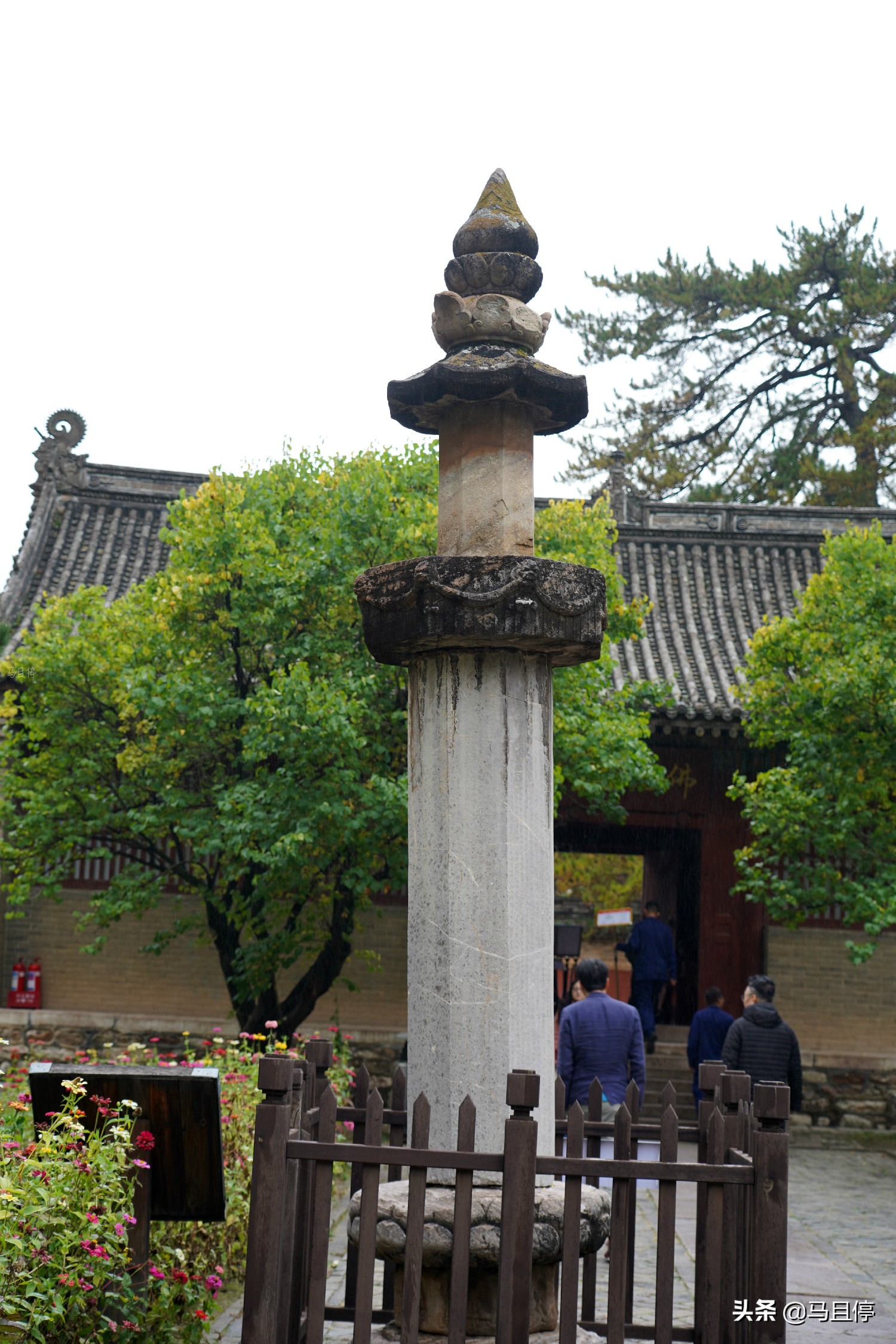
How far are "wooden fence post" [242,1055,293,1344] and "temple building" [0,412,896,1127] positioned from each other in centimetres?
939

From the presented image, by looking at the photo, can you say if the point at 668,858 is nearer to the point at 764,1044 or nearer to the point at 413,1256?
the point at 764,1044

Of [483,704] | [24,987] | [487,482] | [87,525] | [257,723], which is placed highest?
[87,525]

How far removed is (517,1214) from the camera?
372cm

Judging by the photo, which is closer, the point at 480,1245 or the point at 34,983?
the point at 480,1245

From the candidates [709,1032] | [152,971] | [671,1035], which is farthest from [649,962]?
[152,971]

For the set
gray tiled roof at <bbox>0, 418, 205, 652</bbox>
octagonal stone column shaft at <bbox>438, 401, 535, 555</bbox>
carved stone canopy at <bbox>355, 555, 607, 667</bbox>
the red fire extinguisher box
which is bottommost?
the red fire extinguisher box

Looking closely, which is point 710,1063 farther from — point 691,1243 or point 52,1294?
point 691,1243

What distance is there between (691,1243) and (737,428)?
18825 millimetres

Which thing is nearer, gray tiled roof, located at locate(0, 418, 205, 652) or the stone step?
the stone step

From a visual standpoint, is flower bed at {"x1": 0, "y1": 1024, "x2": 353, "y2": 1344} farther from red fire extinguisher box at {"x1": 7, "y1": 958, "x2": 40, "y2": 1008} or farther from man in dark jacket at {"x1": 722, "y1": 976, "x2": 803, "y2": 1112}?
red fire extinguisher box at {"x1": 7, "y1": 958, "x2": 40, "y2": 1008}

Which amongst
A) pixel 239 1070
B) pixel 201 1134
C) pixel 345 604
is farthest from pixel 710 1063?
pixel 345 604

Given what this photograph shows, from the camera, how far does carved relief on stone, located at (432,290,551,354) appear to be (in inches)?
192

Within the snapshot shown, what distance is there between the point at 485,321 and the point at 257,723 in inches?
233

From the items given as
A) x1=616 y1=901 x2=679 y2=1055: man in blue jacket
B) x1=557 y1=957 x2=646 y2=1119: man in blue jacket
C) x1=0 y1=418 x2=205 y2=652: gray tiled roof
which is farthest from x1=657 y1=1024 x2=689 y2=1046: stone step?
x1=0 y1=418 x2=205 y2=652: gray tiled roof
